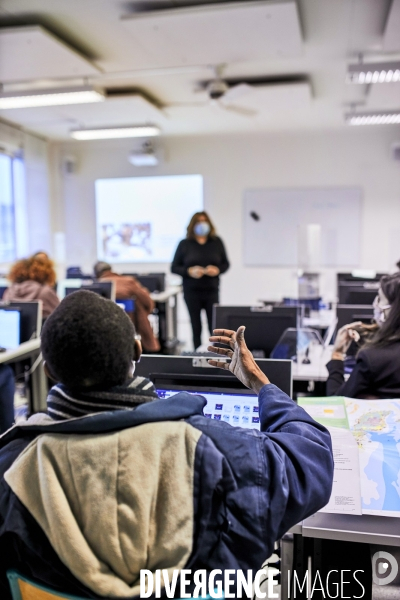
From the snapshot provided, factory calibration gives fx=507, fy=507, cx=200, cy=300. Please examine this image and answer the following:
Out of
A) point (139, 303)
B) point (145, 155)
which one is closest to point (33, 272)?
point (139, 303)

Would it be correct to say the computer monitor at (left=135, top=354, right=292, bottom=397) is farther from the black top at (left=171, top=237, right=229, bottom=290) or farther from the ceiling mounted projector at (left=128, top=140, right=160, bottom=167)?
the ceiling mounted projector at (left=128, top=140, right=160, bottom=167)

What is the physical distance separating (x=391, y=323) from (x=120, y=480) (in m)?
1.52

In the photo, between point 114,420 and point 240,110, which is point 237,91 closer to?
point 240,110

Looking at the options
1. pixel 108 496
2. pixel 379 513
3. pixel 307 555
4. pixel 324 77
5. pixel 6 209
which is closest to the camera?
pixel 108 496

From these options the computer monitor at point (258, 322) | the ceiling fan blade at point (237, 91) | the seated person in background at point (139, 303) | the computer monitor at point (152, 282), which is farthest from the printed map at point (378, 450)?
the computer monitor at point (152, 282)

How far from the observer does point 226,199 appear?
7758 millimetres

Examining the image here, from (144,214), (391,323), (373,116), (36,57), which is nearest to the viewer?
(391,323)

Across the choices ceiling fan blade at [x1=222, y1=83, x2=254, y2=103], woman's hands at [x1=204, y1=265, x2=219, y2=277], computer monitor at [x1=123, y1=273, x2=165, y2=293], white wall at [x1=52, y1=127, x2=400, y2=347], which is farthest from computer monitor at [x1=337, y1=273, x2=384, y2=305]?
white wall at [x1=52, y1=127, x2=400, y2=347]

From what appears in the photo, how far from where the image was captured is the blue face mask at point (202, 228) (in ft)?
16.7

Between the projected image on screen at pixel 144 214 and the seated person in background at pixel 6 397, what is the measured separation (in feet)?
17.4

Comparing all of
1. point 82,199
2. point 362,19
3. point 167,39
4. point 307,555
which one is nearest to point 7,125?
point 82,199

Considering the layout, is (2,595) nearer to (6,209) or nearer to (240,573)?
(240,573)

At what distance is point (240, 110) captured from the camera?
234 inches

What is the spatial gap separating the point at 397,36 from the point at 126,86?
2.78 m
